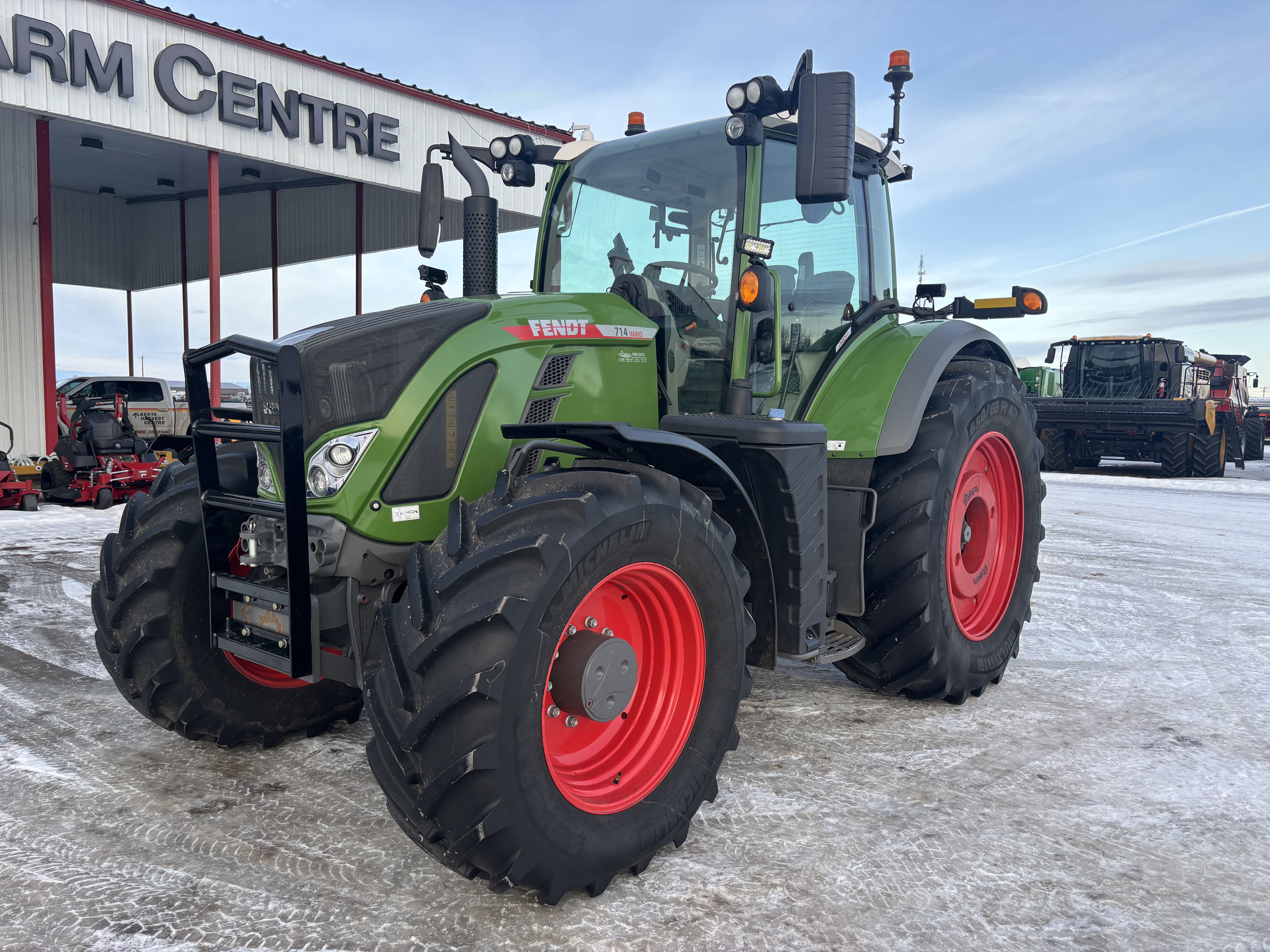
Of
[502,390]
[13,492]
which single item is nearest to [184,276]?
[13,492]

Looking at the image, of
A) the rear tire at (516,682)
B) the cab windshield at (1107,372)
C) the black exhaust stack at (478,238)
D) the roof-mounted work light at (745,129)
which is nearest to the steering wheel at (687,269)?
the roof-mounted work light at (745,129)

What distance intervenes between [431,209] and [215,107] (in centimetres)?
1145

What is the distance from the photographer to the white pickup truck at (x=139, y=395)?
16.4 m

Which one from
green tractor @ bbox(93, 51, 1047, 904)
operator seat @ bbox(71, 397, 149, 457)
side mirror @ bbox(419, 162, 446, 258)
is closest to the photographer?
green tractor @ bbox(93, 51, 1047, 904)

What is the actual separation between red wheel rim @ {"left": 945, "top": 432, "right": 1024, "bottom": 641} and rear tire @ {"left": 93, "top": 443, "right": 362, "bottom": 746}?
9.44 feet

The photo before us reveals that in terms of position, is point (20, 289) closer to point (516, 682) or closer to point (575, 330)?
point (575, 330)

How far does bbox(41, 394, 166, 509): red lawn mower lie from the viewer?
11.4 metres

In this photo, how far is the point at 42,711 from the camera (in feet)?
12.6

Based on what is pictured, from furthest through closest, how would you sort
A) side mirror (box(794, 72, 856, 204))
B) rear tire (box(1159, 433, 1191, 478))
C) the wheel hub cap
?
rear tire (box(1159, 433, 1191, 478)) < side mirror (box(794, 72, 856, 204)) < the wheel hub cap

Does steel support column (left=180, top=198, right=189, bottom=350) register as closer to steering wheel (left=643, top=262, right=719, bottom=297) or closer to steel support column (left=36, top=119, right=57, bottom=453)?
steel support column (left=36, top=119, right=57, bottom=453)

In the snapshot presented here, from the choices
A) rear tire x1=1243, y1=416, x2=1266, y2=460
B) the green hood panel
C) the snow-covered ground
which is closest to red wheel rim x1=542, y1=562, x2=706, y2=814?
the snow-covered ground

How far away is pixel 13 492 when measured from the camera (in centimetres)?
1073

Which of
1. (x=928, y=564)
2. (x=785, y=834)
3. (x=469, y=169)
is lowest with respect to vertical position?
(x=785, y=834)

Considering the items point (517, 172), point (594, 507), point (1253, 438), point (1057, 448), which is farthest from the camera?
point (1253, 438)
